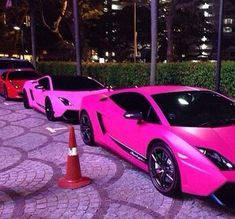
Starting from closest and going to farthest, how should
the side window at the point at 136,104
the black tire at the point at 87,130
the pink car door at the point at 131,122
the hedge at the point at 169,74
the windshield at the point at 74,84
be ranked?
the pink car door at the point at 131,122 < the side window at the point at 136,104 < the black tire at the point at 87,130 < the windshield at the point at 74,84 < the hedge at the point at 169,74

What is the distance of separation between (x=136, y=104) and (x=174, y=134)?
1277 millimetres

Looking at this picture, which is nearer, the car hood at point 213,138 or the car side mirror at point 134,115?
the car hood at point 213,138

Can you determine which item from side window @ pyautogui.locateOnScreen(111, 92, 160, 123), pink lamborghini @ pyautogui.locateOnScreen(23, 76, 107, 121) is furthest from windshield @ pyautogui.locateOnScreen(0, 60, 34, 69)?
side window @ pyautogui.locateOnScreen(111, 92, 160, 123)

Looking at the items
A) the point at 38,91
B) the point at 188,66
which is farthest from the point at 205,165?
the point at 188,66

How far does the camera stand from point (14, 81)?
585 inches

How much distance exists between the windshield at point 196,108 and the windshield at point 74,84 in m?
5.18

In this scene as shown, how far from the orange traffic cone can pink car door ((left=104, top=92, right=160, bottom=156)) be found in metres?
0.80

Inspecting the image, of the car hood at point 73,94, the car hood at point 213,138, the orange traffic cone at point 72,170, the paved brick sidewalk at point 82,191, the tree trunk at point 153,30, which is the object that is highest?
the tree trunk at point 153,30

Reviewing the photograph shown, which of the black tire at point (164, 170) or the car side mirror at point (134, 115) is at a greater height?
the car side mirror at point (134, 115)

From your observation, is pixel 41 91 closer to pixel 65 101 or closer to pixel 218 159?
pixel 65 101

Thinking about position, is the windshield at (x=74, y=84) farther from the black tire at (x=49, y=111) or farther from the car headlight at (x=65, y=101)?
the car headlight at (x=65, y=101)

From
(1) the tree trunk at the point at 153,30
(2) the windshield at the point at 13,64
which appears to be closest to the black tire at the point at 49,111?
(1) the tree trunk at the point at 153,30

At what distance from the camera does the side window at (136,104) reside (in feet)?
17.6

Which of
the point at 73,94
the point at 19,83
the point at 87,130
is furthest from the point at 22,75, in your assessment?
the point at 87,130
